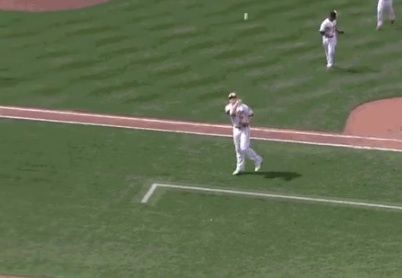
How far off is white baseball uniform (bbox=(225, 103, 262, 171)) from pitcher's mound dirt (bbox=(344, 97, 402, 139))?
3.82m

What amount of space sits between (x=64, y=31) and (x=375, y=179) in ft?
42.6

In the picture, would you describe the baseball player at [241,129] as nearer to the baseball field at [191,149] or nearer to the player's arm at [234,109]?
the player's arm at [234,109]

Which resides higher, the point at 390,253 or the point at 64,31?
the point at 64,31

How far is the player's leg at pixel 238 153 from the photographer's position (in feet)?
68.0

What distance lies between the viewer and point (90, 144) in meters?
22.5

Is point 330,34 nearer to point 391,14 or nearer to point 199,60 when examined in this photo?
point 199,60

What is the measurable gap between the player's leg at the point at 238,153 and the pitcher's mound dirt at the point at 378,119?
3753mm

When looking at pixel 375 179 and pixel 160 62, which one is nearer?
pixel 375 179

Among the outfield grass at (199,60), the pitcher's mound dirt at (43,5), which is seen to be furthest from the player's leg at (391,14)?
the pitcher's mound dirt at (43,5)

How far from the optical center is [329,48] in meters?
27.1

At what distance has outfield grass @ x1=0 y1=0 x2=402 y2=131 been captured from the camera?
83.4ft

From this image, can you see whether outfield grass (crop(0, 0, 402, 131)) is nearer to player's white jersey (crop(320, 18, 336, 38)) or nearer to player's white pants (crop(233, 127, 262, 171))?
player's white jersey (crop(320, 18, 336, 38))

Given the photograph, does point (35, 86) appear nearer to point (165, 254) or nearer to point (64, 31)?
point (64, 31)

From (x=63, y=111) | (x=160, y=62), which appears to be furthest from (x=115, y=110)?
(x=160, y=62)
